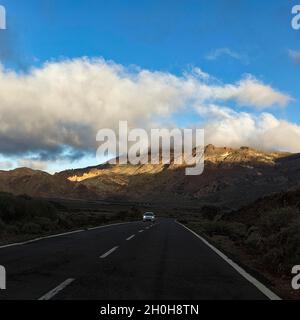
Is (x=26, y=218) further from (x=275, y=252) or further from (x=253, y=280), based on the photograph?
(x=253, y=280)

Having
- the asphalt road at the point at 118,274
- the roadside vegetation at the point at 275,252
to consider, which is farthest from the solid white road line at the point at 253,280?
the roadside vegetation at the point at 275,252

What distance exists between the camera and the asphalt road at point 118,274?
9773mm

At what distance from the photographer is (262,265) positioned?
15.3 meters

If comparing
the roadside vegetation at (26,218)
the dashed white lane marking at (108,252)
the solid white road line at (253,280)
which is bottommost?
the solid white road line at (253,280)

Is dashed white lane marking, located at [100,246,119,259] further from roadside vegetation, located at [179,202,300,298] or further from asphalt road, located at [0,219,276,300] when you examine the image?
roadside vegetation, located at [179,202,300,298]

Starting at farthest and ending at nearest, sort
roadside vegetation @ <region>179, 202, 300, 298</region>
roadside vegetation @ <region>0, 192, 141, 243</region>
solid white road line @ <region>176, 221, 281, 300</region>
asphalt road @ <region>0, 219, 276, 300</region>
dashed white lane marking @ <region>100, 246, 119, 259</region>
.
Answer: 1. roadside vegetation @ <region>0, 192, 141, 243</region>
2. dashed white lane marking @ <region>100, 246, 119, 259</region>
3. roadside vegetation @ <region>179, 202, 300, 298</region>
4. solid white road line @ <region>176, 221, 281, 300</region>
5. asphalt road @ <region>0, 219, 276, 300</region>

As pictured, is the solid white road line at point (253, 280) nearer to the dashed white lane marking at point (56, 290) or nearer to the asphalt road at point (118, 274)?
the asphalt road at point (118, 274)

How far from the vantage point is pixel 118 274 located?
1226 cm

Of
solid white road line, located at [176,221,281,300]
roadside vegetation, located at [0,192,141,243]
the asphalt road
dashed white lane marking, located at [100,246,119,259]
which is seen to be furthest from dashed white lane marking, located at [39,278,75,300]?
roadside vegetation, located at [0,192,141,243]

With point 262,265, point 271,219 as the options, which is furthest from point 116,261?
point 271,219

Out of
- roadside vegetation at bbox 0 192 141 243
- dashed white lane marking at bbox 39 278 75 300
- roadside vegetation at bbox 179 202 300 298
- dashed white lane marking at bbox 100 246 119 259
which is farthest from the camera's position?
roadside vegetation at bbox 0 192 141 243

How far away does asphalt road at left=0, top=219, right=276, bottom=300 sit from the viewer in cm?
977
